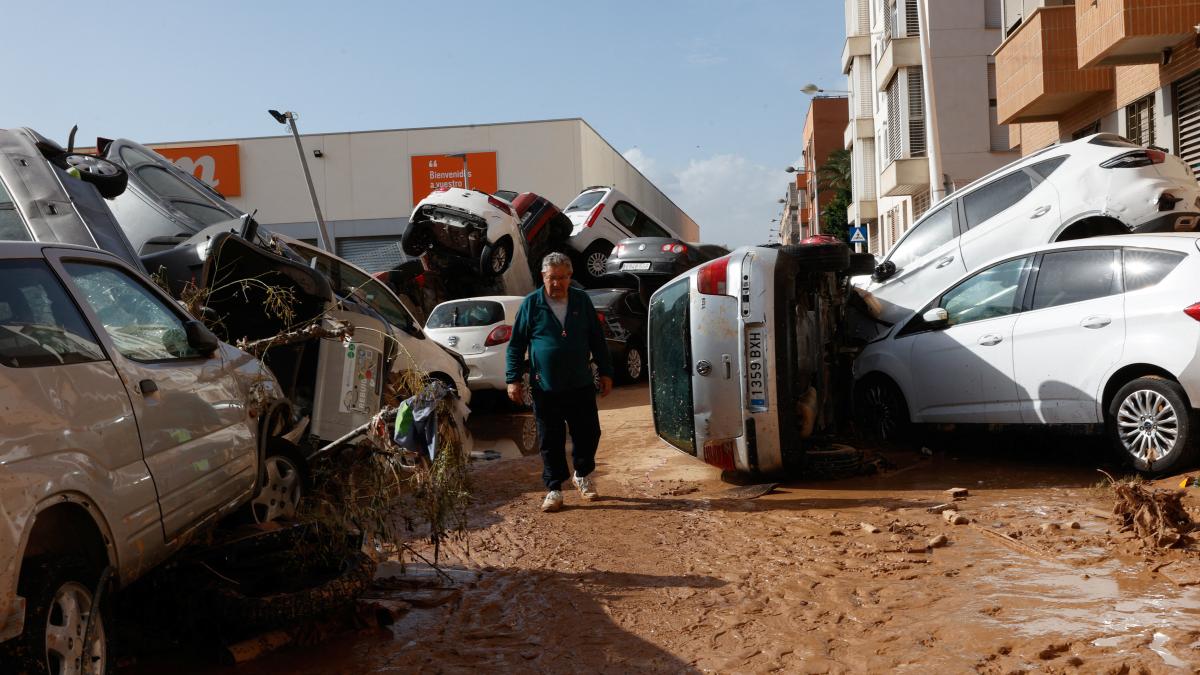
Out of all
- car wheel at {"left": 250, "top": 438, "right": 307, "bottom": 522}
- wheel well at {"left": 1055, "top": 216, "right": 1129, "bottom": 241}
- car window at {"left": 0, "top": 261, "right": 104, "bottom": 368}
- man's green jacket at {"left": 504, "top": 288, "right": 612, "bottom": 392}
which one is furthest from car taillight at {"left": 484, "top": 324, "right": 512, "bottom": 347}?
car window at {"left": 0, "top": 261, "right": 104, "bottom": 368}

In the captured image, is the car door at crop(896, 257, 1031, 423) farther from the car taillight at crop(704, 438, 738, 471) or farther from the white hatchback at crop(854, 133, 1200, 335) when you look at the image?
the car taillight at crop(704, 438, 738, 471)

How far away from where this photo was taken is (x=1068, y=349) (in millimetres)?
7613

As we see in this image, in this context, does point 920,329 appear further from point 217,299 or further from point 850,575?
point 217,299

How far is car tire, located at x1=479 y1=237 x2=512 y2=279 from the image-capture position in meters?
16.5

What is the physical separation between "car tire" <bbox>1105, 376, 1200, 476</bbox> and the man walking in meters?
3.39

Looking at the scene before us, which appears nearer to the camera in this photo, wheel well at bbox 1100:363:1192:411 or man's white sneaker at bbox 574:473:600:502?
wheel well at bbox 1100:363:1192:411

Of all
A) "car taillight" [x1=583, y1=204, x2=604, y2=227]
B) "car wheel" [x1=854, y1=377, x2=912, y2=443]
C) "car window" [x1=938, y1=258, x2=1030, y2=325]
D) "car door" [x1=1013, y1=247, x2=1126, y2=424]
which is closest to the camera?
"car door" [x1=1013, y1=247, x2=1126, y2=424]

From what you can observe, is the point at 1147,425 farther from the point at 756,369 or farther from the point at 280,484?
the point at 280,484

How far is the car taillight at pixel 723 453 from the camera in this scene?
789 centimetres

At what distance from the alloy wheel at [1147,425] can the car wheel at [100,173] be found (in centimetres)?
654

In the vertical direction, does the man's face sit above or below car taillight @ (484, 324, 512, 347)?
above

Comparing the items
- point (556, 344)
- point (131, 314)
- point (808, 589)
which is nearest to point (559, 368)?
point (556, 344)

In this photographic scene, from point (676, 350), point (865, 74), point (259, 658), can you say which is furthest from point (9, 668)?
point (865, 74)

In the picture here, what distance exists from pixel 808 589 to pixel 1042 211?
253 inches
